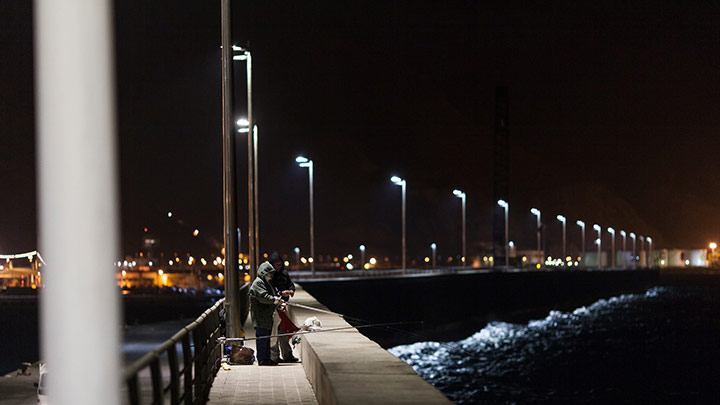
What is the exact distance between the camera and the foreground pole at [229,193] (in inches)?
738

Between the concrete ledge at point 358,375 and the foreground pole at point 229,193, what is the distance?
387 cm

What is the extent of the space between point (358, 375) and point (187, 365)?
191 cm

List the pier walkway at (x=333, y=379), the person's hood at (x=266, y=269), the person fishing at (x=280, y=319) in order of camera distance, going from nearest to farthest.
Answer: the pier walkway at (x=333, y=379)
the person's hood at (x=266, y=269)
the person fishing at (x=280, y=319)

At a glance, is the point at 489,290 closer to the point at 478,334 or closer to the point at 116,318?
the point at 478,334

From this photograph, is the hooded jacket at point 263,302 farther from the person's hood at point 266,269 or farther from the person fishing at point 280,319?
the person fishing at point 280,319

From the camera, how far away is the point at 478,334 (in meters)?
89.9

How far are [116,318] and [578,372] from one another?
6144cm

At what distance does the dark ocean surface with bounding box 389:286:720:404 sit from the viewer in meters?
52.5

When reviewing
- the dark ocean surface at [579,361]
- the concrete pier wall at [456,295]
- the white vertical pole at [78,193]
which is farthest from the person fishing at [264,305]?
the concrete pier wall at [456,295]

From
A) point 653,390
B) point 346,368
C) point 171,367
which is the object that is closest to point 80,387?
point 171,367

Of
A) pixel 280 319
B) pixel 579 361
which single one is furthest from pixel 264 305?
pixel 579 361

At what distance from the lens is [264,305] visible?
16.8 metres

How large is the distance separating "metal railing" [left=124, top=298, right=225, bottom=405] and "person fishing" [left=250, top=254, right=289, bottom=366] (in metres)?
0.75

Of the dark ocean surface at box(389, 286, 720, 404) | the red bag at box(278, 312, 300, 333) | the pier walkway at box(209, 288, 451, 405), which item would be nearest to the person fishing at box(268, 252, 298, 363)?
the red bag at box(278, 312, 300, 333)
